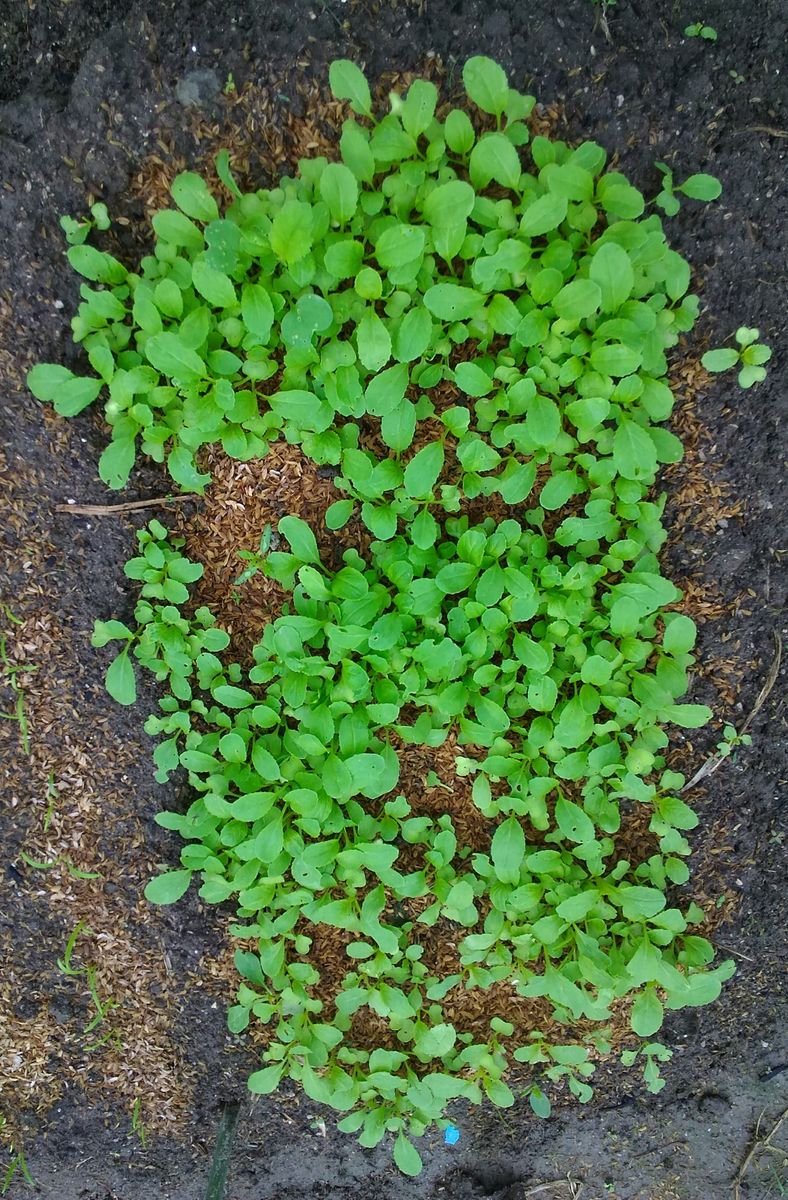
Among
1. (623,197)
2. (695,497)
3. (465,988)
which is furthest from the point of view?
(465,988)

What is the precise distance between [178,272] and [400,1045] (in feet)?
6.43

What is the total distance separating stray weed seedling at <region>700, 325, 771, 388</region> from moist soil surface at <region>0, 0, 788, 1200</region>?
6 cm

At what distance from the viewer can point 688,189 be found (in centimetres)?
170

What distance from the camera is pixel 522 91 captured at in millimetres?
1729


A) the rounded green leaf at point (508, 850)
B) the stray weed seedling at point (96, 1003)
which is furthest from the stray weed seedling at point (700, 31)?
→ the stray weed seedling at point (96, 1003)

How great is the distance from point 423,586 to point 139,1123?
174 cm

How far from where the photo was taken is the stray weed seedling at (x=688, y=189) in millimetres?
1692

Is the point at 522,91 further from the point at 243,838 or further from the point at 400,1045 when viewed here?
the point at 400,1045

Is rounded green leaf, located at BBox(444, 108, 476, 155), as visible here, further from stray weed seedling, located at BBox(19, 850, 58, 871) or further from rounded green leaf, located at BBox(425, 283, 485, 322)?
stray weed seedling, located at BBox(19, 850, 58, 871)

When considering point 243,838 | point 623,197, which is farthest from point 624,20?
point 243,838

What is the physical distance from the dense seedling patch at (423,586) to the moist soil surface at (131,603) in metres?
0.12

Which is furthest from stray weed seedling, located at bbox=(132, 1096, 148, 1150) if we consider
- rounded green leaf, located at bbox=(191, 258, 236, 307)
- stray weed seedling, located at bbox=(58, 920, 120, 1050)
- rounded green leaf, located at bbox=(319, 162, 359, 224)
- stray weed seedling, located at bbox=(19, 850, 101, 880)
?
rounded green leaf, located at bbox=(319, 162, 359, 224)

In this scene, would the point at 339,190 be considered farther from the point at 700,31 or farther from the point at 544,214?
the point at 700,31

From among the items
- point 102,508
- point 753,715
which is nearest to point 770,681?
point 753,715
